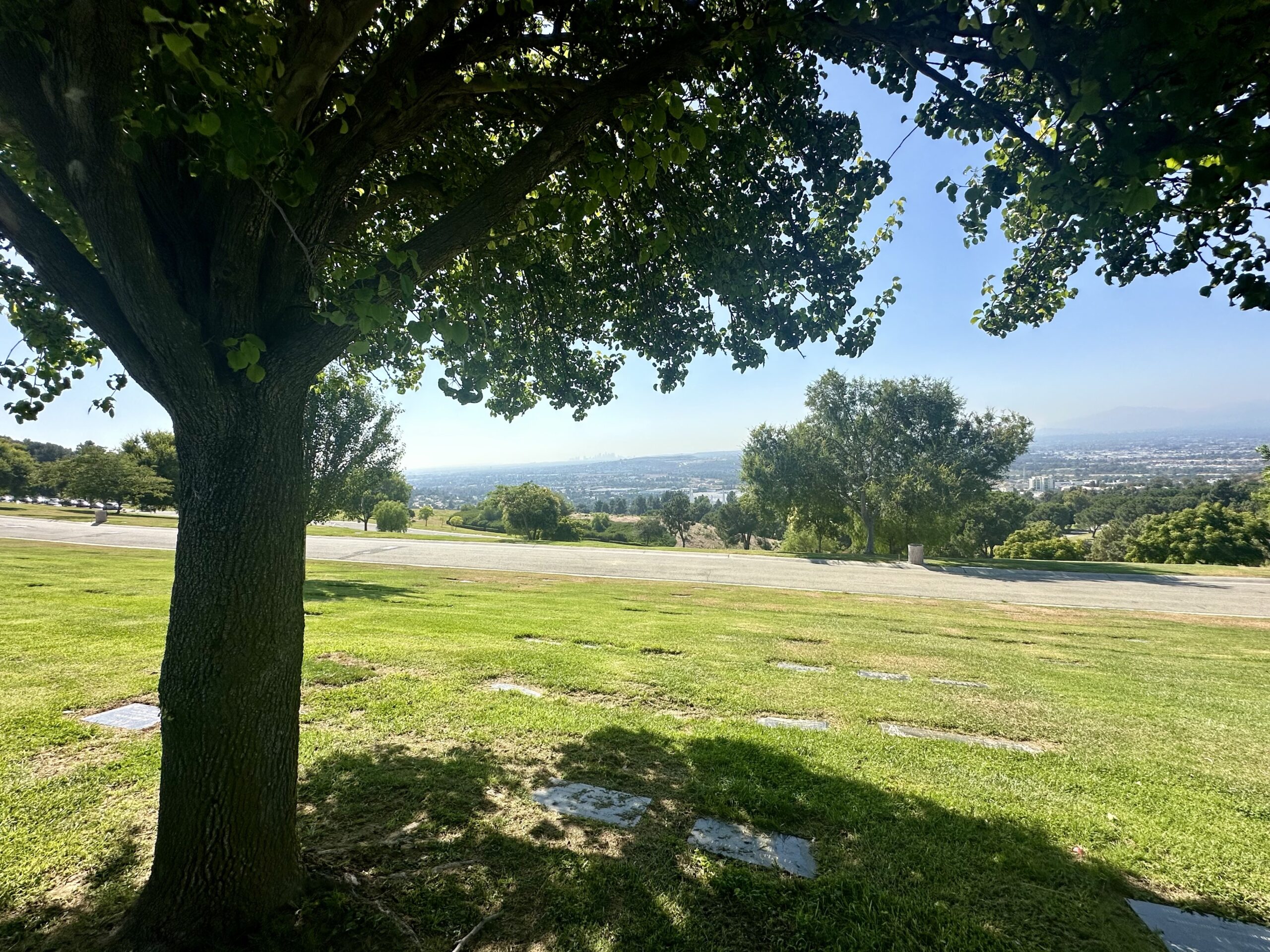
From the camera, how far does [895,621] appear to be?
35.8 feet

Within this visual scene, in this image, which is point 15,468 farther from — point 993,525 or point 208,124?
point 993,525

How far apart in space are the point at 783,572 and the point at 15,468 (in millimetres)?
70973

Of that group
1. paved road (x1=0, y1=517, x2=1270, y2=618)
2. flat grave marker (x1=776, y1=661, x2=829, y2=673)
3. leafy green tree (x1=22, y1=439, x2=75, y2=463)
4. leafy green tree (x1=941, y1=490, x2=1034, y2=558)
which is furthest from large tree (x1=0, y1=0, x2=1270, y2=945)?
leafy green tree (x1=22, y1=439, x2=75, y2=463)

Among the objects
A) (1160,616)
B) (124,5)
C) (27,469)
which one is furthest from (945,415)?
(27,469)

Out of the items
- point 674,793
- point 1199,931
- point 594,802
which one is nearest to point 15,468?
point 594,802

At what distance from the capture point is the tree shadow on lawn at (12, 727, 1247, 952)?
7.25 feet

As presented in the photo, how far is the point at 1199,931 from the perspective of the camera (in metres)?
2.30

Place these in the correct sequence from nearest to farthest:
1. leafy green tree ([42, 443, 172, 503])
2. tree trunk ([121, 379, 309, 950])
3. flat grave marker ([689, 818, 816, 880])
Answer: tree trunk ([121, 379, 309, 950]), flat grave marker ([689, 818, 816, 880]), leafy green tree ([42, 443, 172, 503])

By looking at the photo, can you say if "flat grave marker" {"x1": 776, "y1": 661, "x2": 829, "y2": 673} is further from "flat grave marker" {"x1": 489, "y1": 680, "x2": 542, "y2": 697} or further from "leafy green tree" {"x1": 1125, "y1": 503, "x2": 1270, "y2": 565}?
"leafy green tree" {"x1": 1125, "y1": 503, "x2": 1270, "y2": 565}

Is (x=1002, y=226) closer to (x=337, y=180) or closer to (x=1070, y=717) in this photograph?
(x=1070, y=717)

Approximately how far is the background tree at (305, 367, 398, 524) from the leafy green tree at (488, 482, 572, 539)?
30.3 metres

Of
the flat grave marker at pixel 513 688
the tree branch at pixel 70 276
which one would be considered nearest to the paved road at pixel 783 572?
the flat grave marker at pixel 513 688

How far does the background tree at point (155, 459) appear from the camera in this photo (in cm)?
3997

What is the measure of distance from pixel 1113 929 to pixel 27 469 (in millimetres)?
77722
